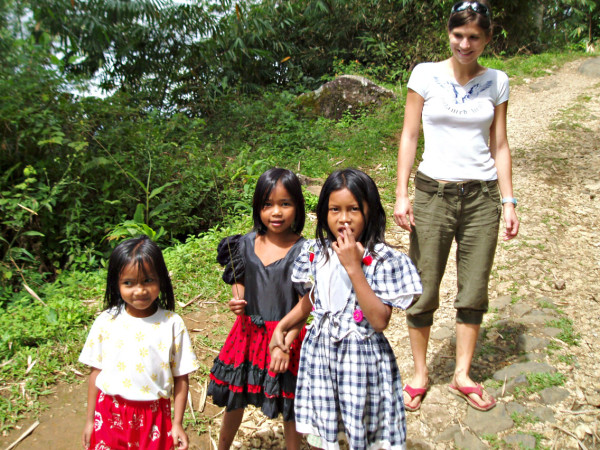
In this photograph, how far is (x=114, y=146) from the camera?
581 cm

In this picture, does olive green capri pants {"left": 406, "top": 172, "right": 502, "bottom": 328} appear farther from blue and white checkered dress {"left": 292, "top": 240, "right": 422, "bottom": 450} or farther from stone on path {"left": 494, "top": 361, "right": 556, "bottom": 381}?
blue and white checkered dress {"left": 292, "top": 240, "right": 422, "bottom": 450}

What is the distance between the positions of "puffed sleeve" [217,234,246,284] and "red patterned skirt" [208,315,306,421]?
0.19 metres

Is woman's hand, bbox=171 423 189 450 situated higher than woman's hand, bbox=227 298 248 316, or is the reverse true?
woman's hand, bbox=227 298 248 316

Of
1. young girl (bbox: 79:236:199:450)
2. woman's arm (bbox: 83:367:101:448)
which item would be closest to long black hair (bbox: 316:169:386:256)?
young girl (bbox: 79:236:199:450)

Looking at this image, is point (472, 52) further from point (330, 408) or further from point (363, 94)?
point (363, 94)

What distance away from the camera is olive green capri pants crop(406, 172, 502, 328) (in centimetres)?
267

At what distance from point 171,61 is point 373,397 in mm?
8966

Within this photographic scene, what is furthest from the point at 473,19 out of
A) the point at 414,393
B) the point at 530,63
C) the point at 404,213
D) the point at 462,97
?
the point at 530,63

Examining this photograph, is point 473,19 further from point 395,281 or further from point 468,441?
point 468,441

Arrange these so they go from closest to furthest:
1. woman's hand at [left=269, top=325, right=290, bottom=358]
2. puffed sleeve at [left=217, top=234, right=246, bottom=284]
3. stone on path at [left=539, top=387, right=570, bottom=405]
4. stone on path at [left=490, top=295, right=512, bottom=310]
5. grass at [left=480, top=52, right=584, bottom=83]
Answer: woman's hand at [left=269, top=325, right=290, bottom=358] → puffed sleeve at [left=217, top=234, right=246, bottom=284] → stone on path at [left=539, top=387, right=570, bottom=405] → stone on path at [left=490, top=295, right=512, bottom=310] → grass at [left=480, top=52, right=584, bottom=83]

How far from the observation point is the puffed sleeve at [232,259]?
2.32 meters

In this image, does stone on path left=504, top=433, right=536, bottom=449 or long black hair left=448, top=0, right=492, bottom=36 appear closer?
long black hair left=448, top=0, right=492, bottom=36

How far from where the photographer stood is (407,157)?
2.72m

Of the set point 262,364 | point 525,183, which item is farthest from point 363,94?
point 262,364
